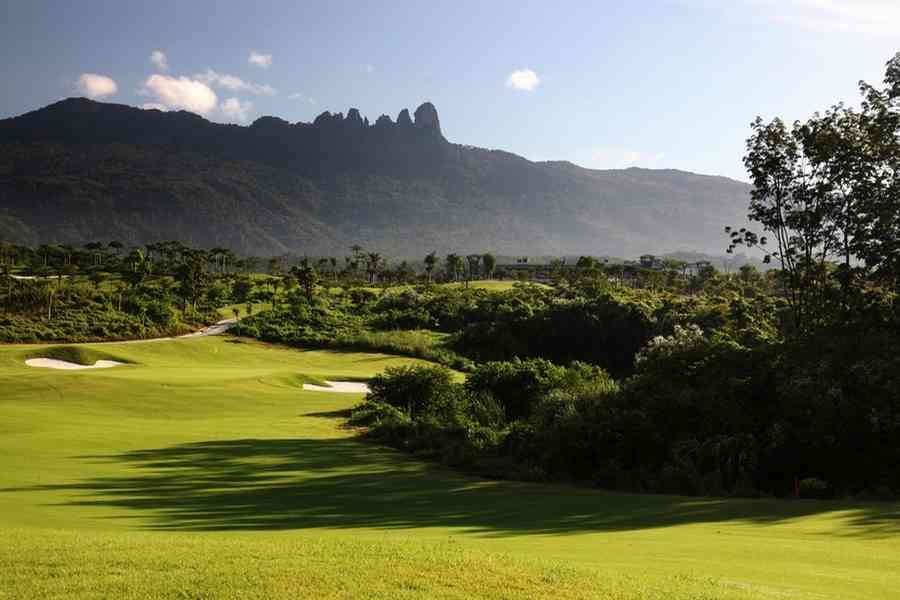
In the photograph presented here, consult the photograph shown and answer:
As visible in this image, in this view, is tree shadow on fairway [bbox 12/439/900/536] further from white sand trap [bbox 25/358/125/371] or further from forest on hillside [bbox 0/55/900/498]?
white sand trap [bbox 25/358/125/371]

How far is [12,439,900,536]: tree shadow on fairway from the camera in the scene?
13.8 metres

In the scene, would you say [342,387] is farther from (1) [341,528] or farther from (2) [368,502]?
(1) [341,528]

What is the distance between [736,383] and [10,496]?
1619 centimetres

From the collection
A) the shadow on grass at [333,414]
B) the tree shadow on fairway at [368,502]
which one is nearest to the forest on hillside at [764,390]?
the shadow on grass at [333,414]

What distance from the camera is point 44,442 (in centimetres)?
2028

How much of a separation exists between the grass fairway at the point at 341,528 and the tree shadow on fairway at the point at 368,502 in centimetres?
6

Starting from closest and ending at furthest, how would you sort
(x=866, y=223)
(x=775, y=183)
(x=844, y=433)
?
(x=844, y=433), (x=866, y=223), (x=775, y=183)

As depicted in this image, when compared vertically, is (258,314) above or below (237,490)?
above

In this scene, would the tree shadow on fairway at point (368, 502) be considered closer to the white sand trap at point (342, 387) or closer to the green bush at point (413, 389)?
the green bush at point (413, 389)

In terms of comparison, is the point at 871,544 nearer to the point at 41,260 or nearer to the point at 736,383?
the point at 736,383

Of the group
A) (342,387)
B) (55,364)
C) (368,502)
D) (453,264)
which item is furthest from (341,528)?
(453,264)

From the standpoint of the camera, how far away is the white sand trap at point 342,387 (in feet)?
143

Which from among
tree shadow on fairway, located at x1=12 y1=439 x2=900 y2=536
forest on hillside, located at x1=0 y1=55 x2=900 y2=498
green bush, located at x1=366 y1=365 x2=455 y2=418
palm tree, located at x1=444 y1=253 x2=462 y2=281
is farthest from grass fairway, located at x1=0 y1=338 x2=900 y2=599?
palm tree, located at x1=444 y1=253 x2=462 y2=281

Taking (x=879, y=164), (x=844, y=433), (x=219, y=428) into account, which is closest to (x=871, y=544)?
(x=844, y=433)
